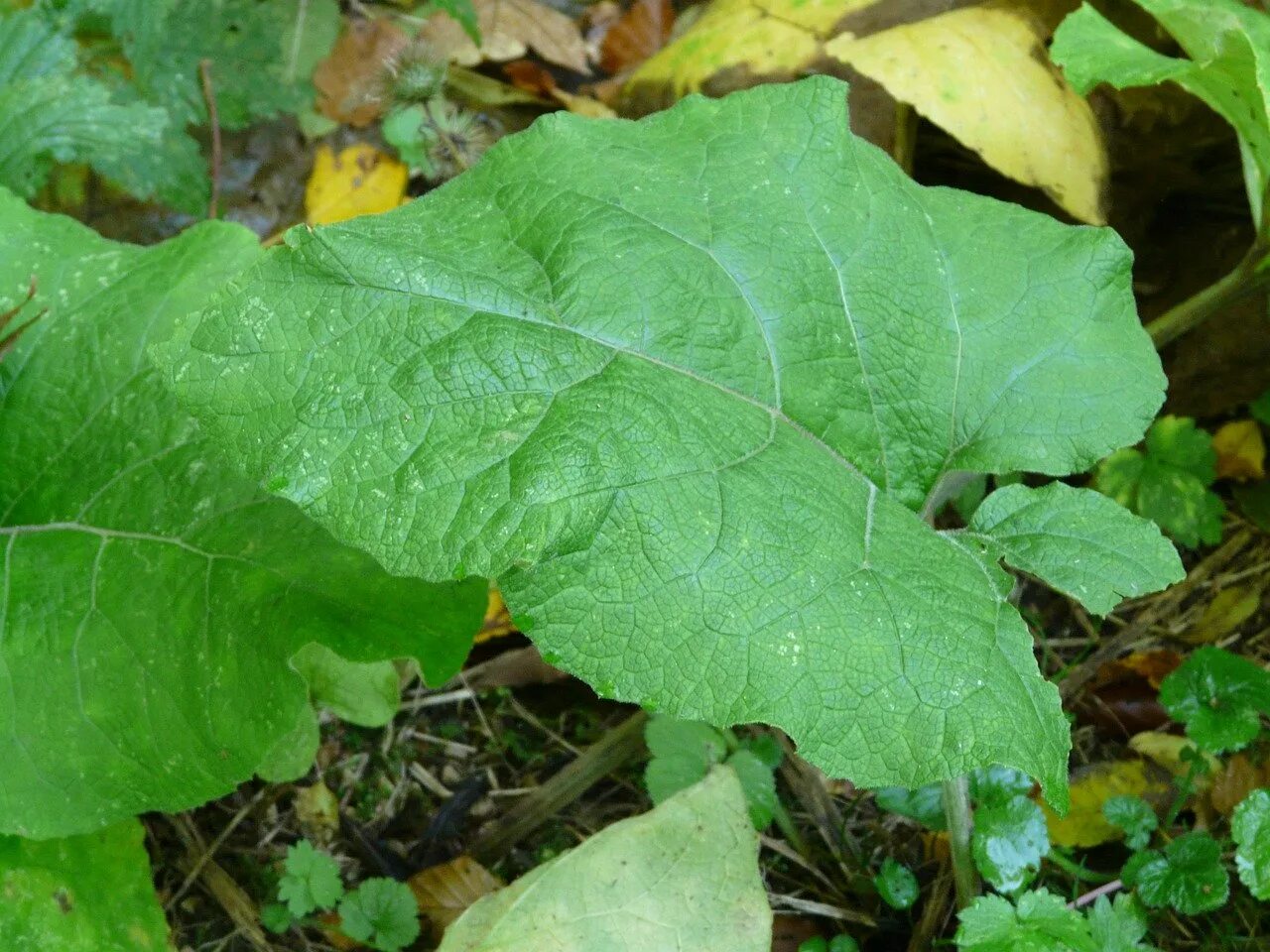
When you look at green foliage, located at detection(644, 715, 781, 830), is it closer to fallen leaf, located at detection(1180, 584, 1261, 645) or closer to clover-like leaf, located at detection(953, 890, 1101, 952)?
clover-like leaf, located at detection(953, 890, 1101, 952)

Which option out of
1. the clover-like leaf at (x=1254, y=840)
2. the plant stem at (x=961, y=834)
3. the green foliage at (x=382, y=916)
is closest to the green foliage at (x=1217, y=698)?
the clover-like leaf at (x=1254, y=840)

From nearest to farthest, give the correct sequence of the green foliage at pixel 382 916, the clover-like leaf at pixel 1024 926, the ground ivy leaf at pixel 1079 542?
the ground ivy leaf at pixel 1079 542
the clover-like leaf at pixel 1024 926
the green foliage at pixel 382 916

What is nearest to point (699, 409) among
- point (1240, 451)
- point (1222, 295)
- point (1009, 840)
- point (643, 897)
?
point (643, 897)

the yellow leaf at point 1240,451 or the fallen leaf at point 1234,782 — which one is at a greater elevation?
the yellow leaf at point 1240,451

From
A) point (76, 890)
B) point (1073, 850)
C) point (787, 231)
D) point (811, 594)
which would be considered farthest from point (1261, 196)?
point (76, 890)

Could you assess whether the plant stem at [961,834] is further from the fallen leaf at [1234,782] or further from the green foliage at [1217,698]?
the fallen leaf at [1234,782]

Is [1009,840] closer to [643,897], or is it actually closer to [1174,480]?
[643,897]
